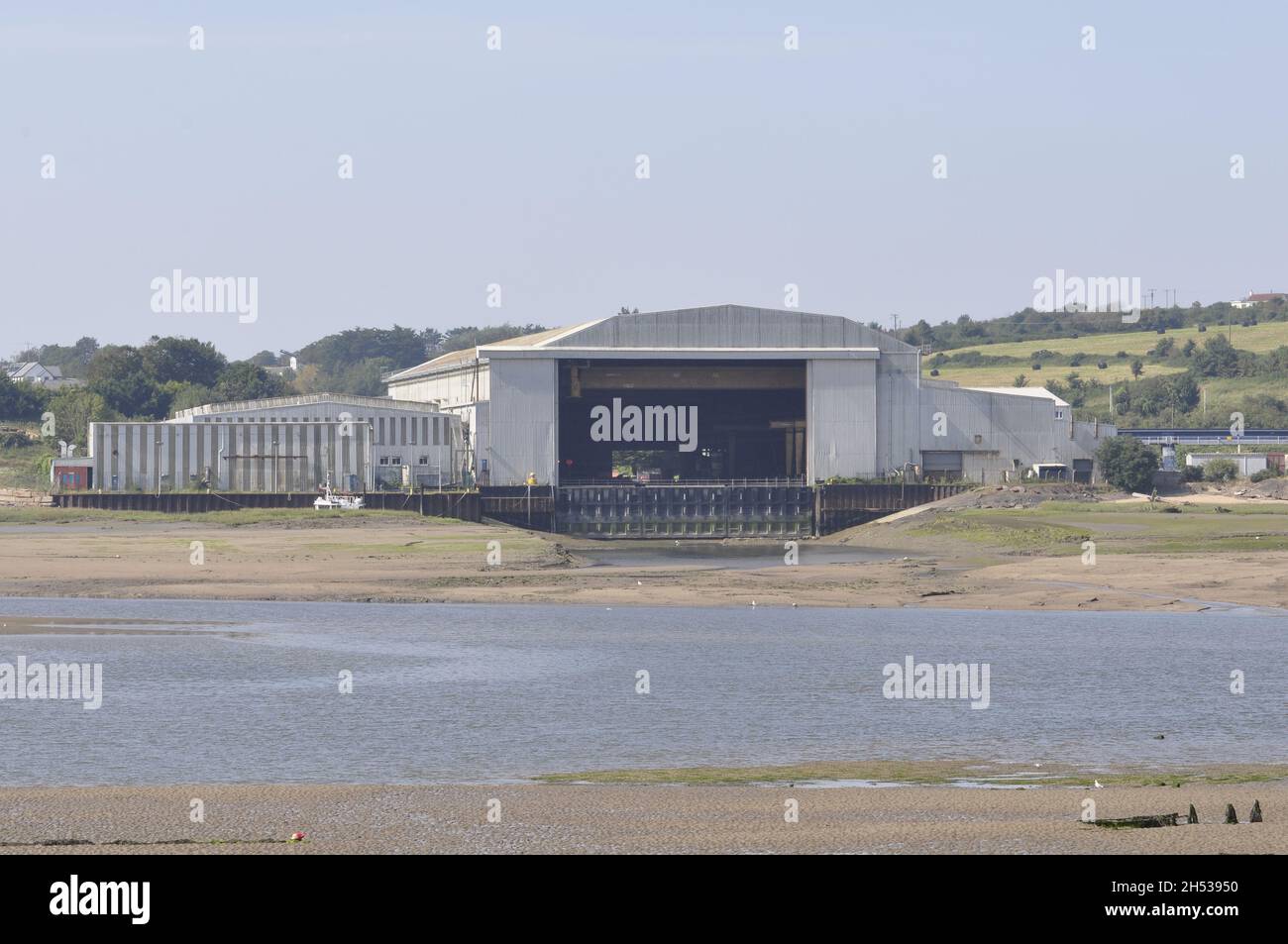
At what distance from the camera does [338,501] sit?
319ft

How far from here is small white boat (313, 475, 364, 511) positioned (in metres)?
96.6

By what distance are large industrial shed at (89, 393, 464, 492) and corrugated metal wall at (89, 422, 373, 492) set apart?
60 mm

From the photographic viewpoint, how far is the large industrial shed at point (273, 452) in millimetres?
100688

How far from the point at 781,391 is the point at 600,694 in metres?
79.2

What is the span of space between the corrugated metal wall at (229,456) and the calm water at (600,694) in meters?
48.3

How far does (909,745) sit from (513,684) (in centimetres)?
1071

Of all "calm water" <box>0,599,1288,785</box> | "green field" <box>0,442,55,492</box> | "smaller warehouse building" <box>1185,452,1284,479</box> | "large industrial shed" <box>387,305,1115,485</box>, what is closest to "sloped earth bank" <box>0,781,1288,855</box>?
"calm water" <box>0,599,1288,785</box>

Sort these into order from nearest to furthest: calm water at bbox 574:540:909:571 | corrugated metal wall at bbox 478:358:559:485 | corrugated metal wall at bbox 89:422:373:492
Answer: calm water at bbox 574:540:909:571, corrugated metal wall at bbox 89:422:373:492, corrugated metal wall at bbox 478:358:559:485

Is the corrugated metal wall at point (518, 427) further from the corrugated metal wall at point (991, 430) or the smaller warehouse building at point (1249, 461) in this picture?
the smaller warehouse building at point (1249, 461)

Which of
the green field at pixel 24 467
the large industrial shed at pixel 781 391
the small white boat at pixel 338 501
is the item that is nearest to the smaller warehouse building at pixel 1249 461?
the large industrial shed at pixel 781 391

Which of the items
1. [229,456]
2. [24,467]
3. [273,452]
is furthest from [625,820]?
[24,467]

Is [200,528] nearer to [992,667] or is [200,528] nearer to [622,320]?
[622,320]

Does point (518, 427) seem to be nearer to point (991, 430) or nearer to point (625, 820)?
point (991, 430)

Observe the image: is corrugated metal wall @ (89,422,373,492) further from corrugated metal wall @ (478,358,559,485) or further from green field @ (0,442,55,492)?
green field @ (0,442,55,492)
